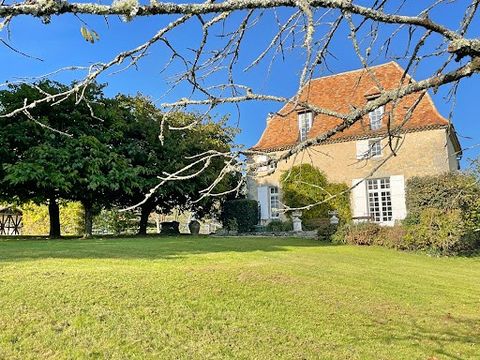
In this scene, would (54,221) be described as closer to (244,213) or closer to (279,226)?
(244,213)

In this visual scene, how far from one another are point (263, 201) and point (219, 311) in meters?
20.2

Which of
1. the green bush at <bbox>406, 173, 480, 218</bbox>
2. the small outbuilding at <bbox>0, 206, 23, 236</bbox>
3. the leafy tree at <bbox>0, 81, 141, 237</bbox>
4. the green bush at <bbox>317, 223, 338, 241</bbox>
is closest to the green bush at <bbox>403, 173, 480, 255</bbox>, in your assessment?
the green bush at <bbox>406, 173, 480, 218</bbox>

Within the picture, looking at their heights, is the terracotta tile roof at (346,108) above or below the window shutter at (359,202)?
above

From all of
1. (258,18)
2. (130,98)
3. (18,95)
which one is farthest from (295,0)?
(130,98)

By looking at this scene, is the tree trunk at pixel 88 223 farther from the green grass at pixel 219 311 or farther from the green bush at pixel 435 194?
the green bush at pixel 435 194

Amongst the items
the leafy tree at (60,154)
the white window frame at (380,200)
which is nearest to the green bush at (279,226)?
the white window frame at (380,200)

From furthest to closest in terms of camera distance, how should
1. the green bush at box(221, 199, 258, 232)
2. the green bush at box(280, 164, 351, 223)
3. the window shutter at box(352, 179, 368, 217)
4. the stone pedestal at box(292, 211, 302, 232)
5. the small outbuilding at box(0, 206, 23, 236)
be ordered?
1. the small outbuilding at box(0, 206, 23, 236)
2. the green bush at box(221, 199, 258, 232)
3. the green bush at box(280, 164, 351, 223)
4. the window shutter at box(352, 179, 368, 217)
5. the stone pedestal at box(292, 211, 302, 232)

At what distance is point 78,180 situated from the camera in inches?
741

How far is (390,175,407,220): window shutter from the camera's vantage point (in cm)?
2189

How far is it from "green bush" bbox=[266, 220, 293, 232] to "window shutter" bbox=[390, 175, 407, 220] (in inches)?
210

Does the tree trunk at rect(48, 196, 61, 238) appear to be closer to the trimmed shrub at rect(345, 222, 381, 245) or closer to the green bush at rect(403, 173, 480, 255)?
the trimmed shrub at rect(345, 222, 381, 245)

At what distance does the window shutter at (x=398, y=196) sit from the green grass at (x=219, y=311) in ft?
41.4

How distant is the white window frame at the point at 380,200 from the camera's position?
74.1 ft

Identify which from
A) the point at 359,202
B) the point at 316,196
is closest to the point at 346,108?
the point at 316,196
